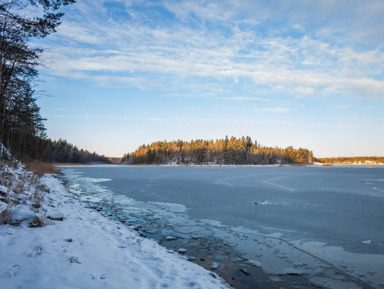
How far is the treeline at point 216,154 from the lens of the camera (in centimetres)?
12950

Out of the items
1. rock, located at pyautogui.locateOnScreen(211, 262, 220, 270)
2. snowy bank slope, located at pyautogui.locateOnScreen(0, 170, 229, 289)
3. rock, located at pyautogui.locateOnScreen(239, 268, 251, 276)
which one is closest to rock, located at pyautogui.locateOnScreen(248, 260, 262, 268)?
rock, located at pyautogui.locateOnScreen(239, 268, 251, 276)

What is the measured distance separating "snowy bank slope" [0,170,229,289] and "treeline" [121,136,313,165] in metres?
122

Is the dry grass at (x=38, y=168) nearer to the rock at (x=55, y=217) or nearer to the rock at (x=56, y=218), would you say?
the rock at (x=55, y=217)

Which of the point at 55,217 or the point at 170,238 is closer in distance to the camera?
the point at 55,217

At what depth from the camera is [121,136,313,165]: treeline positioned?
425 ft

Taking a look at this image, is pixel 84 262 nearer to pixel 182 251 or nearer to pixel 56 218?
pixel 182 251

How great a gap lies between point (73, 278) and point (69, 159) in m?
132

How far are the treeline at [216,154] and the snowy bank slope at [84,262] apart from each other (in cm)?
12235

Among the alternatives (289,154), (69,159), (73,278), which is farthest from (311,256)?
(289,154)

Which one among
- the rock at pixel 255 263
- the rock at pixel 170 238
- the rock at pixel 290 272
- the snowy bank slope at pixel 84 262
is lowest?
the rock at pixel 170 238

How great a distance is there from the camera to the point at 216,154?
137375 mm

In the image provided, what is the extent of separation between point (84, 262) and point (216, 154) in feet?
440

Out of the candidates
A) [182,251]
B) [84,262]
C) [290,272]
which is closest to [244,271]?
[290,272]

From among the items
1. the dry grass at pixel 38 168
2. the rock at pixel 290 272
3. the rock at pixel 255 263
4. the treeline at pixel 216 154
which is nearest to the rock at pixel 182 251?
the rock at pixel 255 263
